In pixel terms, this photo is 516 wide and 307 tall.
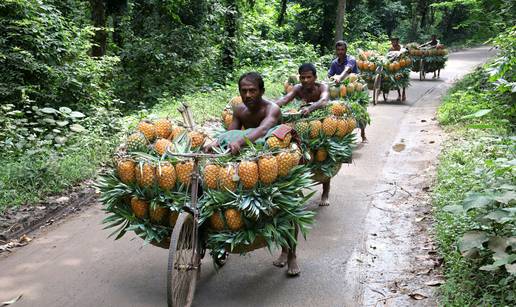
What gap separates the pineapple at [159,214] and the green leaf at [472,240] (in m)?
2.32

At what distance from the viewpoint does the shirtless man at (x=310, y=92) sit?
661 cm

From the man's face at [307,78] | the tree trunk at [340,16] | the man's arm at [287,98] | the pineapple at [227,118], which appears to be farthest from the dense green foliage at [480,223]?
the tree trunk at [340,16]

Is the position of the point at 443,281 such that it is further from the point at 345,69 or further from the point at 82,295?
the point at 345,69

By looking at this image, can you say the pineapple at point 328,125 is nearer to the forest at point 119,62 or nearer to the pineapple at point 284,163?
the pineapple at point 284,163

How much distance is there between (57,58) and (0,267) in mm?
5046

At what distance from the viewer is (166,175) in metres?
4.02


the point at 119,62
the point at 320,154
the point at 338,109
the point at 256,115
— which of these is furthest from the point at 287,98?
the point at 119,62

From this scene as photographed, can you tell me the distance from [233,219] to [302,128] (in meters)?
2.22

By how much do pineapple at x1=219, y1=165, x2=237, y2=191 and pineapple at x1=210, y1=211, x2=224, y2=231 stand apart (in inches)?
9.0

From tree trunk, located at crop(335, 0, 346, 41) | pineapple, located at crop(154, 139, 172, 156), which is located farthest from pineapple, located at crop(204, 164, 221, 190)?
tree trunk, located at crop(335, 0, 346, 41)

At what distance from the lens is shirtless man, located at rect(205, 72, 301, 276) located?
4688 mm

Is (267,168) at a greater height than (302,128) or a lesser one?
greater

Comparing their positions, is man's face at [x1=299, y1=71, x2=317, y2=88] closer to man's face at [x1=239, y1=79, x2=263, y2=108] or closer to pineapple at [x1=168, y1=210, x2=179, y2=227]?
man's face at [x1=239, y1=79, x2=263, y2=108]

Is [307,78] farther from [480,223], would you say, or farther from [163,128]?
[480,223]
